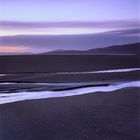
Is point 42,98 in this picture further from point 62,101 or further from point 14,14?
point 14,14

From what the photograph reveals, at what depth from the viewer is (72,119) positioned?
7.10ft

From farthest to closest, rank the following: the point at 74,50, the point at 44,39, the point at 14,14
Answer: the point at 74,50 < the point at 44,39 < the point at 14,14

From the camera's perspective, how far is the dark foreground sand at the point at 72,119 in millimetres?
1862

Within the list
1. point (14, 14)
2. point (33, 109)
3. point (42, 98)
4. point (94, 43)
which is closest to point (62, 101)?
point (42, 98)

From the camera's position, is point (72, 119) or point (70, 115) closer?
point (72, 119)

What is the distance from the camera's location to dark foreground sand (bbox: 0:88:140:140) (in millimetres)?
1862

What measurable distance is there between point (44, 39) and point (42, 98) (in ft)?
1.81

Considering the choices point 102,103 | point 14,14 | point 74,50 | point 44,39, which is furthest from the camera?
point 74,50

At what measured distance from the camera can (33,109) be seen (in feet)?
8.04

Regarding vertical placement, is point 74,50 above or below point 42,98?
above

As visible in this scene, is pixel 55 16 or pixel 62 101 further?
pixel 62 101

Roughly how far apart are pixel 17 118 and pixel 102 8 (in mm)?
1089

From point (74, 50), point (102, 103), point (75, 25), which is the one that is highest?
point (75, 25)

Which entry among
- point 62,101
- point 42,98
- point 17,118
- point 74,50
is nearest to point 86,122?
point 17,118
